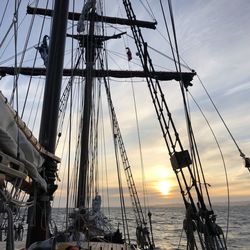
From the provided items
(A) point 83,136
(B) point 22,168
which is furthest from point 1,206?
(A) point 83,136

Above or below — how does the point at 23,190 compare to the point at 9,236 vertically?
above

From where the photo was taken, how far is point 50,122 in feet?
18.0

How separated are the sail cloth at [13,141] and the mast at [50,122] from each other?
0.94 meters

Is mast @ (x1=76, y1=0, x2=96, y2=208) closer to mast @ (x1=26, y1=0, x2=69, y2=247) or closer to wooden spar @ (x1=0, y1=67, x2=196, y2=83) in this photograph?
wooden spar @ (x1=0, y1=67, x2=196, y2=83)

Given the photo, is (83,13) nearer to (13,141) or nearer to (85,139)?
(85,139)

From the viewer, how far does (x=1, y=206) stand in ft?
10.2

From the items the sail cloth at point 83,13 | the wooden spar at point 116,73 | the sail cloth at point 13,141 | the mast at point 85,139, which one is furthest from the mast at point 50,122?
the wooden spar at point 116,73

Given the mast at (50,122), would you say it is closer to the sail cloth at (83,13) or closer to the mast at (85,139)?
the mast at (85,139)

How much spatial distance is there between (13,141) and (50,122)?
2.21 meters

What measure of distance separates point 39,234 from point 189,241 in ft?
7.81

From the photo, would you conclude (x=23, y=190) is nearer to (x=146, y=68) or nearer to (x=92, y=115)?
(x=146, y=68)

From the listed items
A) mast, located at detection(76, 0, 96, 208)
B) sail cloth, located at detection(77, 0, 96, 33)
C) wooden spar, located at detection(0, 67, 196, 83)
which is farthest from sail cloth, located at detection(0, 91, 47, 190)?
wooden spar, located at detection(0, 67, 196, 83)

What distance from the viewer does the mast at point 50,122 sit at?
209 inches

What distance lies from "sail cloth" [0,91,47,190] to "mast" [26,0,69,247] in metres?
0.94
